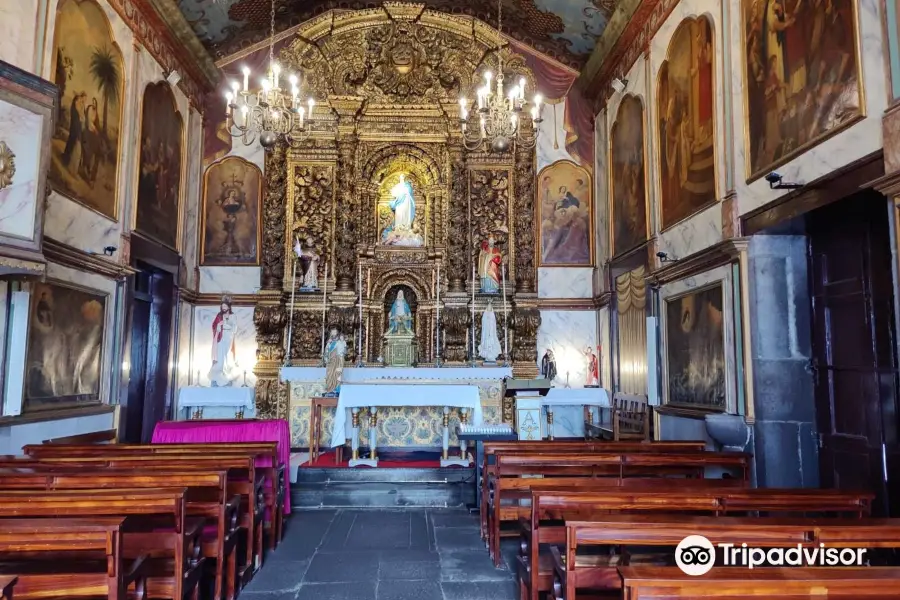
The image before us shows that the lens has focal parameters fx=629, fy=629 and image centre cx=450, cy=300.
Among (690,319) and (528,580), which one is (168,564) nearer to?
(528,580)

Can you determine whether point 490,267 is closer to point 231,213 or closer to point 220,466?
point 231,213

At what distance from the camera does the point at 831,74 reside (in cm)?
562

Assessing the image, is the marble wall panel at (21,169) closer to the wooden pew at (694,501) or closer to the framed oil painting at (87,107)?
the framed oil painting at (87,107)

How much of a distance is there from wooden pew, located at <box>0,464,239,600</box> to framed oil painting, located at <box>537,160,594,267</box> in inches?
363

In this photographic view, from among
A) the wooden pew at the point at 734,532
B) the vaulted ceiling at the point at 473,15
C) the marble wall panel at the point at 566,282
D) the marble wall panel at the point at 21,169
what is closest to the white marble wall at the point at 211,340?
the vaulted ceiling at the point at 473,15

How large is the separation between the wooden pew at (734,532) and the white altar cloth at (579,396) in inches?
317

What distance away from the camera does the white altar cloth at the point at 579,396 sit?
11195 mm

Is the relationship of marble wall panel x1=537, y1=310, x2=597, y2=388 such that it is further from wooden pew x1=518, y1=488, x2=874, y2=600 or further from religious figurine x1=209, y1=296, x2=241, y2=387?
wooden pew x1=518, y1=488, x2=874, y2=600

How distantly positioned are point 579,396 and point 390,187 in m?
5.74

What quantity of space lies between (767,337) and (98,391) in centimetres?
845

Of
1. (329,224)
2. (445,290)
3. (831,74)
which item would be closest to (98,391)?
(329,224)

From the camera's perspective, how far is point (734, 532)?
287 cm

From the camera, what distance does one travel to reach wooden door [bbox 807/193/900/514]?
5.71m

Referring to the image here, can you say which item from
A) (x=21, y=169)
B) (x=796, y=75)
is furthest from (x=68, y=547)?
(x=796, y=75)
